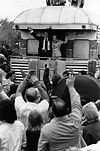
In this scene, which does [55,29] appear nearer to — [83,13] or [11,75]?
[83,13]

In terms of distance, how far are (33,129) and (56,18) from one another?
17471 millimetres

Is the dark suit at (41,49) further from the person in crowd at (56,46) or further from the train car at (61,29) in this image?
the train car at (61,29)

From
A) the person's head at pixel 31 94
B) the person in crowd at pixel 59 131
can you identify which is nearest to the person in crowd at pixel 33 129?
the person in crowd at pixel 59 131

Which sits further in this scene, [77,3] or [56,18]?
[77,3]

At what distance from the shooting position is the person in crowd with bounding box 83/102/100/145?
6.30m

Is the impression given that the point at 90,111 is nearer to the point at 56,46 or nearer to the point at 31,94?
the point at 31,94

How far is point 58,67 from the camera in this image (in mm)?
20500

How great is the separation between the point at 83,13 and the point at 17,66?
4.27m

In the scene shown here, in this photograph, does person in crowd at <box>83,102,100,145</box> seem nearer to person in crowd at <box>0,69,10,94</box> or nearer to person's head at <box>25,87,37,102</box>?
person's head at <box>25,87,37,102</box>

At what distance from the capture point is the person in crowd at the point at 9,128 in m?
5.38

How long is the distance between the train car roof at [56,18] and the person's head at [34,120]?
653 inches

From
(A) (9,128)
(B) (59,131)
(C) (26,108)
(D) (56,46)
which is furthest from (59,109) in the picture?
(D) (56,46)

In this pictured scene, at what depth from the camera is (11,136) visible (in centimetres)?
543

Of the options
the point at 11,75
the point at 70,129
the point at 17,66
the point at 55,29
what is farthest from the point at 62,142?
the point at 55,29
